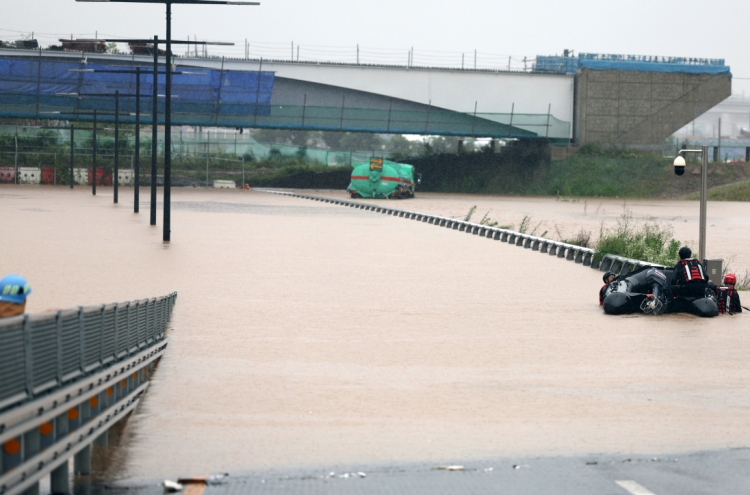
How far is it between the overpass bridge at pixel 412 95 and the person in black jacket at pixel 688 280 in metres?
66.2

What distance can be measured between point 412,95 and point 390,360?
7521 cm

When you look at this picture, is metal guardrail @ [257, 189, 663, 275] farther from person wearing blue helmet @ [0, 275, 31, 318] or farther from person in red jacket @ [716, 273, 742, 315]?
person wearing blue helmet @ [0, 275, 31, 318]

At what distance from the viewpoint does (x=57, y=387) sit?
752 centimetres

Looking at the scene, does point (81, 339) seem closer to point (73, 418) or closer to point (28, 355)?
point (73, 418)

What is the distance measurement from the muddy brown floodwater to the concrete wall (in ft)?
196

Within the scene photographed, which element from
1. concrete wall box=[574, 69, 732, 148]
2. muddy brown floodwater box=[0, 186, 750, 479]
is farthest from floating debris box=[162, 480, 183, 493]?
concrete wall box=[574, 69, 732, 148]

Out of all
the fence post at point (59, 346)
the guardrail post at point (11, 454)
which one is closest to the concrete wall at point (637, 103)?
the fence post at point (59, 346)

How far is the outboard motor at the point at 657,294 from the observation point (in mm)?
18703

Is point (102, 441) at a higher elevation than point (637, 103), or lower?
lower

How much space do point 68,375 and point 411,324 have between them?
971cm

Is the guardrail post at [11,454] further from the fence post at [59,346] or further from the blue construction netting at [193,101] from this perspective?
the blue construction netting at [193,101]

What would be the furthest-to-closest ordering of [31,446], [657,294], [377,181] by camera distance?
1. [377,181]
2. [657,294]
3. [31,446]

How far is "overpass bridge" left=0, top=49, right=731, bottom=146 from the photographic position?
83125mm

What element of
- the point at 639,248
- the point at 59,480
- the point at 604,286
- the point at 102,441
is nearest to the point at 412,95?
the point at 639,248
